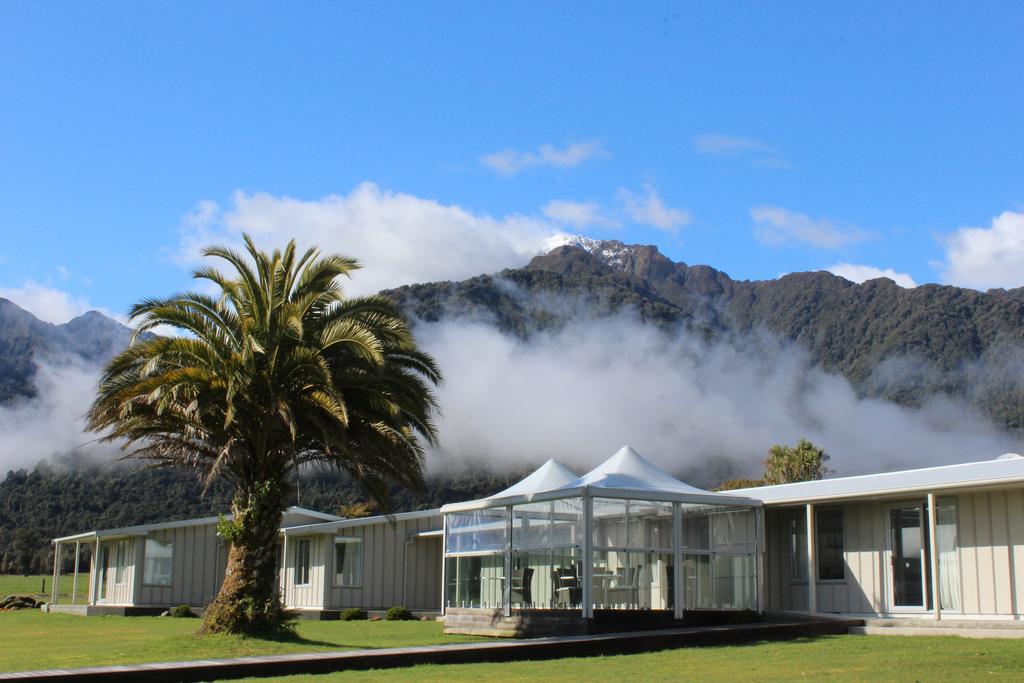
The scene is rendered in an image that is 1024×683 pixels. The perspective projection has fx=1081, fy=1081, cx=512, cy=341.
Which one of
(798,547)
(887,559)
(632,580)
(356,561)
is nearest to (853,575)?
(887,559)

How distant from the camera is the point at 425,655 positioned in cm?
1436

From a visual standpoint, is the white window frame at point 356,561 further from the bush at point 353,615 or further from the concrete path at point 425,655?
the concrete path at point 425,655

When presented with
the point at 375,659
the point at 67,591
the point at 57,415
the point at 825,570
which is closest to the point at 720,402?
the point at 57,415

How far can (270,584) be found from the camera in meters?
17.7

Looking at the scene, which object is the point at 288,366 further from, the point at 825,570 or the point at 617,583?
the point at 825,570

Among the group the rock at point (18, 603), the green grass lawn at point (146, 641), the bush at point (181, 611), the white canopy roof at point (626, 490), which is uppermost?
the white canopy roof at point (626, 490)

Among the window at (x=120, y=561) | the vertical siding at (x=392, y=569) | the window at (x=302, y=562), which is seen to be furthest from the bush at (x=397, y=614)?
the window at (x=120, y=561)

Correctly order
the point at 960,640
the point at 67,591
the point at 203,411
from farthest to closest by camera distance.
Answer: the point at 67,591 < the point at 203,411 < the point at 960,640

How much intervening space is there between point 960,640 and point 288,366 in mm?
11085

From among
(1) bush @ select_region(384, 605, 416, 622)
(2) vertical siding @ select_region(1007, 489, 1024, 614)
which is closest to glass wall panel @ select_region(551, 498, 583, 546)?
(2) vertical siding @ select_region(1007, 489, 1024, 614)

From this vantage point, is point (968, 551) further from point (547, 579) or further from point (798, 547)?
point (547, 579)

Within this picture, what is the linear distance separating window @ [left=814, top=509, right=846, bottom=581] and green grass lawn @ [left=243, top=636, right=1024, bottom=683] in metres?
4.53

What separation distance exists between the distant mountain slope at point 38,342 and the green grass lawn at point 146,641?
385ft

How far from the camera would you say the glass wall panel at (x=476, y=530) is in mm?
21062
